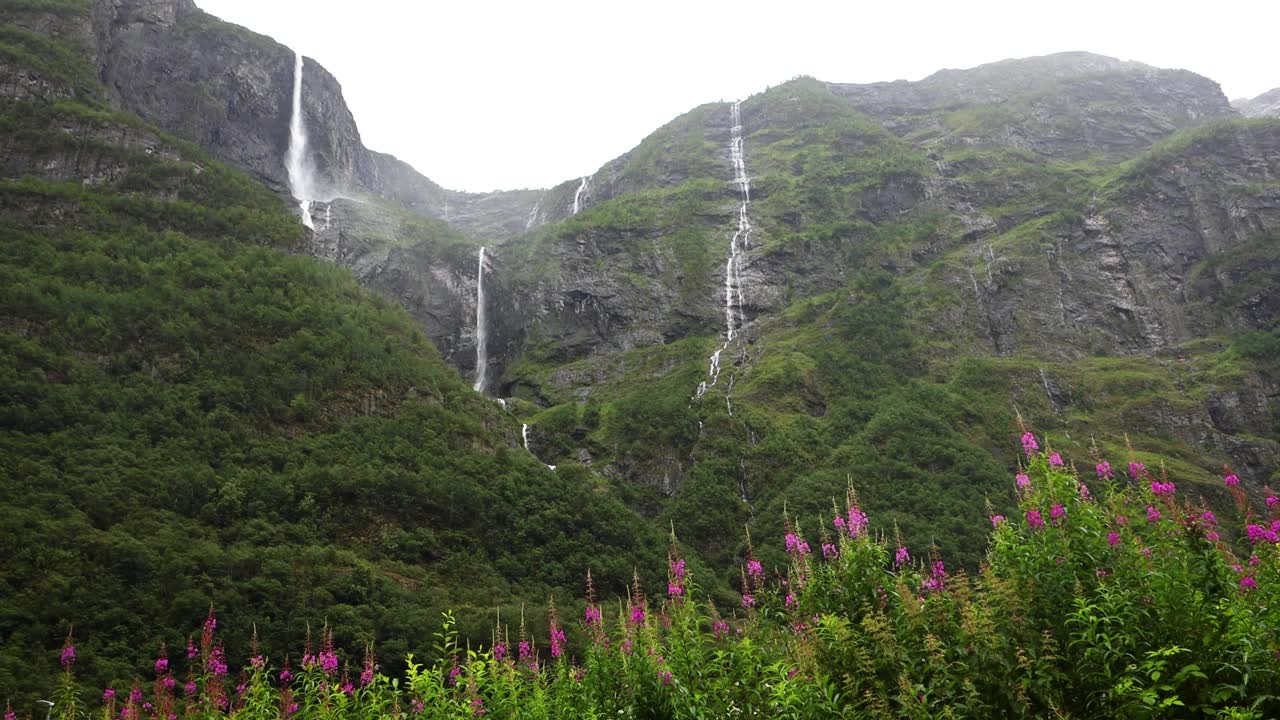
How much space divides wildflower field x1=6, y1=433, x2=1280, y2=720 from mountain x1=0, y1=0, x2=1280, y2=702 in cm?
274

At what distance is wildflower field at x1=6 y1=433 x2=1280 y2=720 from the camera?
7.44 metres

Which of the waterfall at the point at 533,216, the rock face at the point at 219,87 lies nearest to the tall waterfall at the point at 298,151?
the rock face at the point at 219,87

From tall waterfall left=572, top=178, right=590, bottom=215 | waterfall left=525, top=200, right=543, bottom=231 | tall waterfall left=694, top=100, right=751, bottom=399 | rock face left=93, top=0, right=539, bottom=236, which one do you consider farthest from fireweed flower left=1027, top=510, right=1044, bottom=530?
waterfall left=525, top=200, right=543, bottom=231

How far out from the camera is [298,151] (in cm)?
11456

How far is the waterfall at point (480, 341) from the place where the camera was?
92.1 metres

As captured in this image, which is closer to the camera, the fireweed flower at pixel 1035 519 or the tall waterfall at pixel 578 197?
the fireweed flower at pixel 1035 519

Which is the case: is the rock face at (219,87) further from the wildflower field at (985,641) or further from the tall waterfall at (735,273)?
the wildflower field at (985,641)

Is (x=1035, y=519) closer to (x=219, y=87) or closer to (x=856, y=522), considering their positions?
(x=856, y=522)

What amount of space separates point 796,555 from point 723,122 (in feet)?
485

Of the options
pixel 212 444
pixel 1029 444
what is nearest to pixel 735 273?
pixel 212 444

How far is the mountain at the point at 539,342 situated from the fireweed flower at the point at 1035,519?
10.3 feet

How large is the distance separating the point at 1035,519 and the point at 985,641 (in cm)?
216

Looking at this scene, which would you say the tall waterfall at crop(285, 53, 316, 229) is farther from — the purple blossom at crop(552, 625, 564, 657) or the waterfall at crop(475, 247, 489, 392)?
the purple blossom at crop(552, 625, 564, 657)

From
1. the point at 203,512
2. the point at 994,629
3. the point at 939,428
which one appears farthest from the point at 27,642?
the point at 939,428
